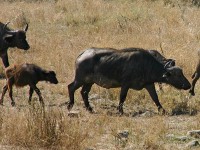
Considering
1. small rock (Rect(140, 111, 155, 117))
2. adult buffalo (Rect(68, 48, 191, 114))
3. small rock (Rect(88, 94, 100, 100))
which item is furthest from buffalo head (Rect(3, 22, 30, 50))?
small rock (Rect(140, 111, 155, 117))

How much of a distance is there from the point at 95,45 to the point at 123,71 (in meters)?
5.94

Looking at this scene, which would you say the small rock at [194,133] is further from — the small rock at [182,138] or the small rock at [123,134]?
the small rock at [123,134]

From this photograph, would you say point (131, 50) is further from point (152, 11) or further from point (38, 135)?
point (152, 11)

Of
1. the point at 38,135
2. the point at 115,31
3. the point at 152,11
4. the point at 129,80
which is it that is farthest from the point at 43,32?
the point at 38,135

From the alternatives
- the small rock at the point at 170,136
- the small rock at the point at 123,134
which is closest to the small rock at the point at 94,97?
the small rock at the point at 123,134

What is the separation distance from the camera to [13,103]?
442 inches

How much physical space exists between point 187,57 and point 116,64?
426cm

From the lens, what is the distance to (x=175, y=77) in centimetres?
1100

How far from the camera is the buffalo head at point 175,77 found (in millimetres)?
10956

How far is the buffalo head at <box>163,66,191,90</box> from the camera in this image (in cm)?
1096

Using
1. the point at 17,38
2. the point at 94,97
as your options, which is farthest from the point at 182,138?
the point at 17,38

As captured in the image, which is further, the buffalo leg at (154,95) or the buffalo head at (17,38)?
the buffalo head at (17,38)

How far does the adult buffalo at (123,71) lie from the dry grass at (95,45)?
471 millimetres

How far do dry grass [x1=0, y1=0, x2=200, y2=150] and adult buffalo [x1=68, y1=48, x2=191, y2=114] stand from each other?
0.47 m
